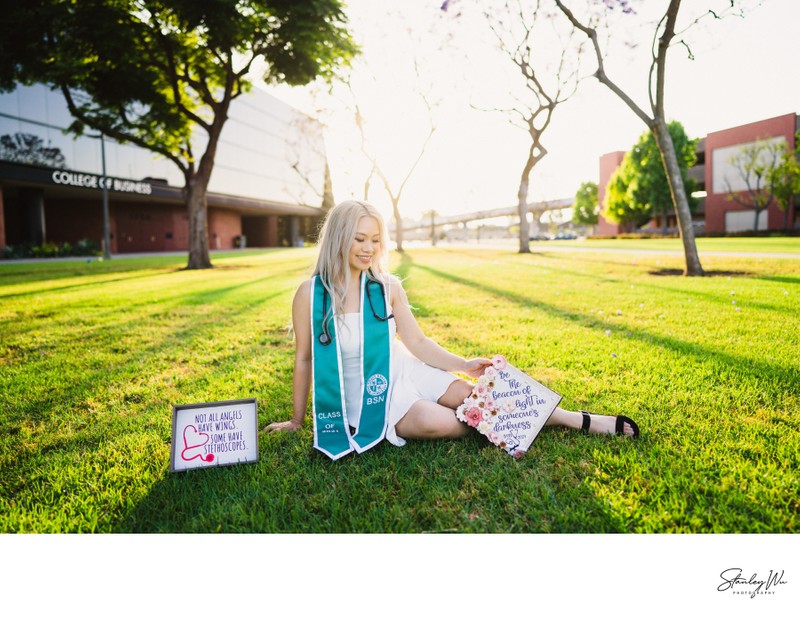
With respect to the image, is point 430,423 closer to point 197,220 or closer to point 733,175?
point 733,175

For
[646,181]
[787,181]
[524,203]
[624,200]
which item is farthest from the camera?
[624,200]

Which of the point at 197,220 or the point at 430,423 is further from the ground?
the point at 197,220

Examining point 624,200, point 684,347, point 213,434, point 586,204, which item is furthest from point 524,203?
point 586,204

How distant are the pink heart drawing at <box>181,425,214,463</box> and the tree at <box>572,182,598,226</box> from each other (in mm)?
74346

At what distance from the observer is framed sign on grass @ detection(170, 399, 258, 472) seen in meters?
2.37

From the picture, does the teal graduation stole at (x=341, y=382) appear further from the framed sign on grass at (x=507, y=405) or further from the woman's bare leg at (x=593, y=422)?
the woman's bare leg at (x=593, y=422)

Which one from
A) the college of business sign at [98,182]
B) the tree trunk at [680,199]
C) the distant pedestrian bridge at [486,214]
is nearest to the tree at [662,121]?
the tree trunk at [680,199]

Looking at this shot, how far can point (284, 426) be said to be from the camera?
9.23 ft

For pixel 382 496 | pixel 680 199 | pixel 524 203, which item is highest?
pixel 524 203

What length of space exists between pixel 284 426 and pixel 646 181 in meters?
49.6

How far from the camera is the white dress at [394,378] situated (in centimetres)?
260

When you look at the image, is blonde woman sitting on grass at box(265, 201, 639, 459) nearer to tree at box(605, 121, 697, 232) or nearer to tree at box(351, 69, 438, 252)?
tree at box(351, 69, 438, 252)
